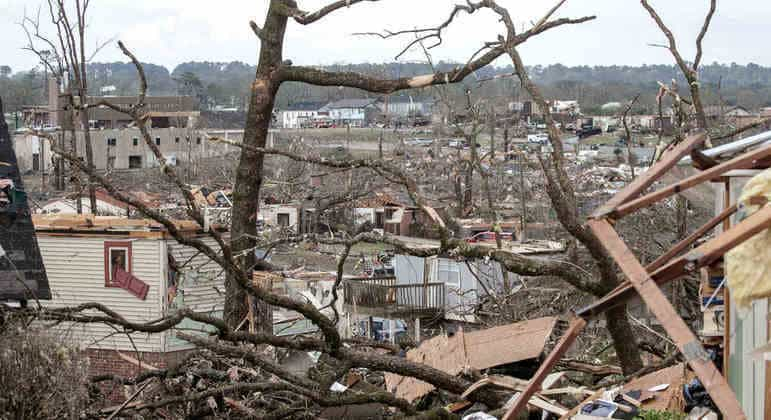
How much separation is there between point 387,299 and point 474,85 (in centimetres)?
787

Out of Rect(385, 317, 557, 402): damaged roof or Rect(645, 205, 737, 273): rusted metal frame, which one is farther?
Rect(385, 317, 557, 402): damaged roof

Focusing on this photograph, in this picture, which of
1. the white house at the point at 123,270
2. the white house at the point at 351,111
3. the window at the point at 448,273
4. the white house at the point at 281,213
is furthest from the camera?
the white house at the point at 351,111

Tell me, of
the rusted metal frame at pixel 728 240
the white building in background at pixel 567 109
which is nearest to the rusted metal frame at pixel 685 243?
the rusted metal frame at pixel 728 240

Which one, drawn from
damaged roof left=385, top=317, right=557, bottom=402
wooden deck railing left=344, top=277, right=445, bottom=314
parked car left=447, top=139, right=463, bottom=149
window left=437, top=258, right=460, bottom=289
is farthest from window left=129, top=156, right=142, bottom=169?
damaged roof left=385, top=317, right=557, bottom=402

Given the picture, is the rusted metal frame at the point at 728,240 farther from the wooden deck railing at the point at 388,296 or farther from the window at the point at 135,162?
the window at the point at 135,162

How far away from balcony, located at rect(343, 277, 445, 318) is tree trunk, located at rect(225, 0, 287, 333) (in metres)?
11.5

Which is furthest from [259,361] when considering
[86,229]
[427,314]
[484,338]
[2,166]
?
[427,314]

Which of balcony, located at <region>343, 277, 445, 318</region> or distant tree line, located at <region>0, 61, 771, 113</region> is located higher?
distant tree line, located at <region>0, 61, 771, 113</region>

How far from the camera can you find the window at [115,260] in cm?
1781

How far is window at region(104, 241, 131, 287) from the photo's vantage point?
17.8 meters

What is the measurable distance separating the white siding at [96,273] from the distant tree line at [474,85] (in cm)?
495

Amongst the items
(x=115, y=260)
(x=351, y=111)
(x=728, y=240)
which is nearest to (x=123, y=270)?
(x=115, y=260)

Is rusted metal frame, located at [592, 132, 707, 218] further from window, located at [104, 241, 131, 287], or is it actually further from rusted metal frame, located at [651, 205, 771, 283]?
window, located at [104, 241, 131, 287]

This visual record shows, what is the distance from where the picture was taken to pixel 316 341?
7324 millimetres
